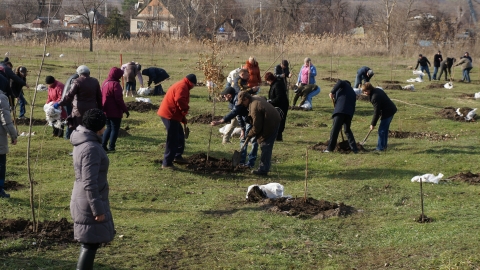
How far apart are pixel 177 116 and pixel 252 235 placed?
4179mm

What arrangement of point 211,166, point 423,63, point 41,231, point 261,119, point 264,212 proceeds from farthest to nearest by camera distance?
1. point 423,63
2. point 211,166
3. point 261,119
4. point 264,212
5. point 41,231

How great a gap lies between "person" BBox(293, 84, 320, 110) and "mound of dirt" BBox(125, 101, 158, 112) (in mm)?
4617

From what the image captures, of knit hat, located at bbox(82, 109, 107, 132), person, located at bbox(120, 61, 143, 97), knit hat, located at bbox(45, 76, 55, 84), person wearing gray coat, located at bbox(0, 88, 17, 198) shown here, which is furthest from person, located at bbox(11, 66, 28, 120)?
knit hat, located at bbox(82, 109, 107, 132)

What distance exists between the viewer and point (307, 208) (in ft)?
32.6

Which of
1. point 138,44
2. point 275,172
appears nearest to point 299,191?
point 275,172

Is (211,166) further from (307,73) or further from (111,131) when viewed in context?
(307,73)

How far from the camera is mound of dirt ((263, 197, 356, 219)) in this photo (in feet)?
31.9

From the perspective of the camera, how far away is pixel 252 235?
345 inches

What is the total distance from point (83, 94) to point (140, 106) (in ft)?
30.0

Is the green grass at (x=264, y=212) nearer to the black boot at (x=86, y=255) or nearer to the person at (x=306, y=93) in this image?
the black boot at (x=86, y=255)

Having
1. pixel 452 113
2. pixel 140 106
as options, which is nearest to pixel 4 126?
pixel 140 106

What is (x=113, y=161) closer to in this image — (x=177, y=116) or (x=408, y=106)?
(x=177, y=116)

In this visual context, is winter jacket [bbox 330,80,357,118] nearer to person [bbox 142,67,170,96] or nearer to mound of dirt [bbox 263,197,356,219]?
mound of dirt [bbox 263,197,356,219]

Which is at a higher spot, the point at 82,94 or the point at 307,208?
the point at 82,94
